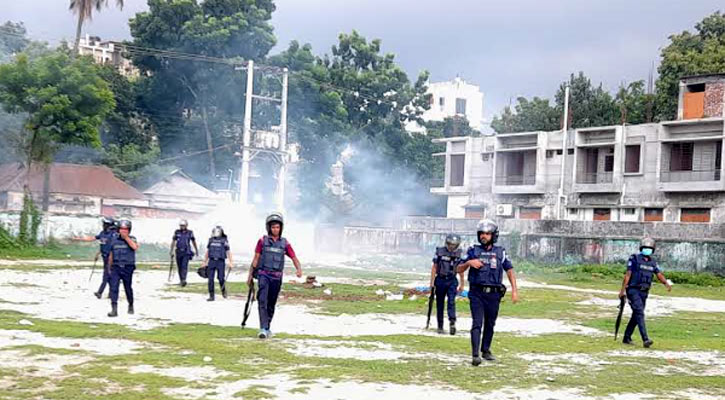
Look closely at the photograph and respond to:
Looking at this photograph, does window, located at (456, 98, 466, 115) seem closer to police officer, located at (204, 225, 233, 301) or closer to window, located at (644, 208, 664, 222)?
window, located at (644, 208, 664, 222)

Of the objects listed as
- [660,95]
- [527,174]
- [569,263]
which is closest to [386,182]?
[527,174]

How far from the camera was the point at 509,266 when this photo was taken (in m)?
11.6

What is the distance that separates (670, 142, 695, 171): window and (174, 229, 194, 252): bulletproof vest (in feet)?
130

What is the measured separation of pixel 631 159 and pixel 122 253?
4665cm

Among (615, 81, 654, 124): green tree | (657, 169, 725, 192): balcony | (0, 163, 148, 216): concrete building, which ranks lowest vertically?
Answer: (0, 163, 148, 216): concrete building

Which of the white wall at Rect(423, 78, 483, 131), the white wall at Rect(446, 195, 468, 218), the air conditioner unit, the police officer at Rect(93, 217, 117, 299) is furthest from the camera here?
the white wall at Rect(423, 78, 483, 131)

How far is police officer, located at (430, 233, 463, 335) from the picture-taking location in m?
15.1

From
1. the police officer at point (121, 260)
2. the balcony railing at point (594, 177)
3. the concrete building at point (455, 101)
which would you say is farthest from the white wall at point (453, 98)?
the police officer at point (121, 260)

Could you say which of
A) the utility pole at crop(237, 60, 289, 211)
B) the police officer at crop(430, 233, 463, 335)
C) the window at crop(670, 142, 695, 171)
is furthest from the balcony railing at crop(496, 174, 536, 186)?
the police officer at crop(430, 233, 463, 335)

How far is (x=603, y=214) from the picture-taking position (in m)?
57.8

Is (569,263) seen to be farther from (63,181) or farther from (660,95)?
(63,181)

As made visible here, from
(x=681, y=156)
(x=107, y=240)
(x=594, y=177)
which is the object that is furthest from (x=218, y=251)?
(x=594, y=177)

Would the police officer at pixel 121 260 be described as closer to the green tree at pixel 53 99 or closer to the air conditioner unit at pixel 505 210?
the green tree at pixel 53 99

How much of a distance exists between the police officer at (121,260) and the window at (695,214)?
4510 centimetres
